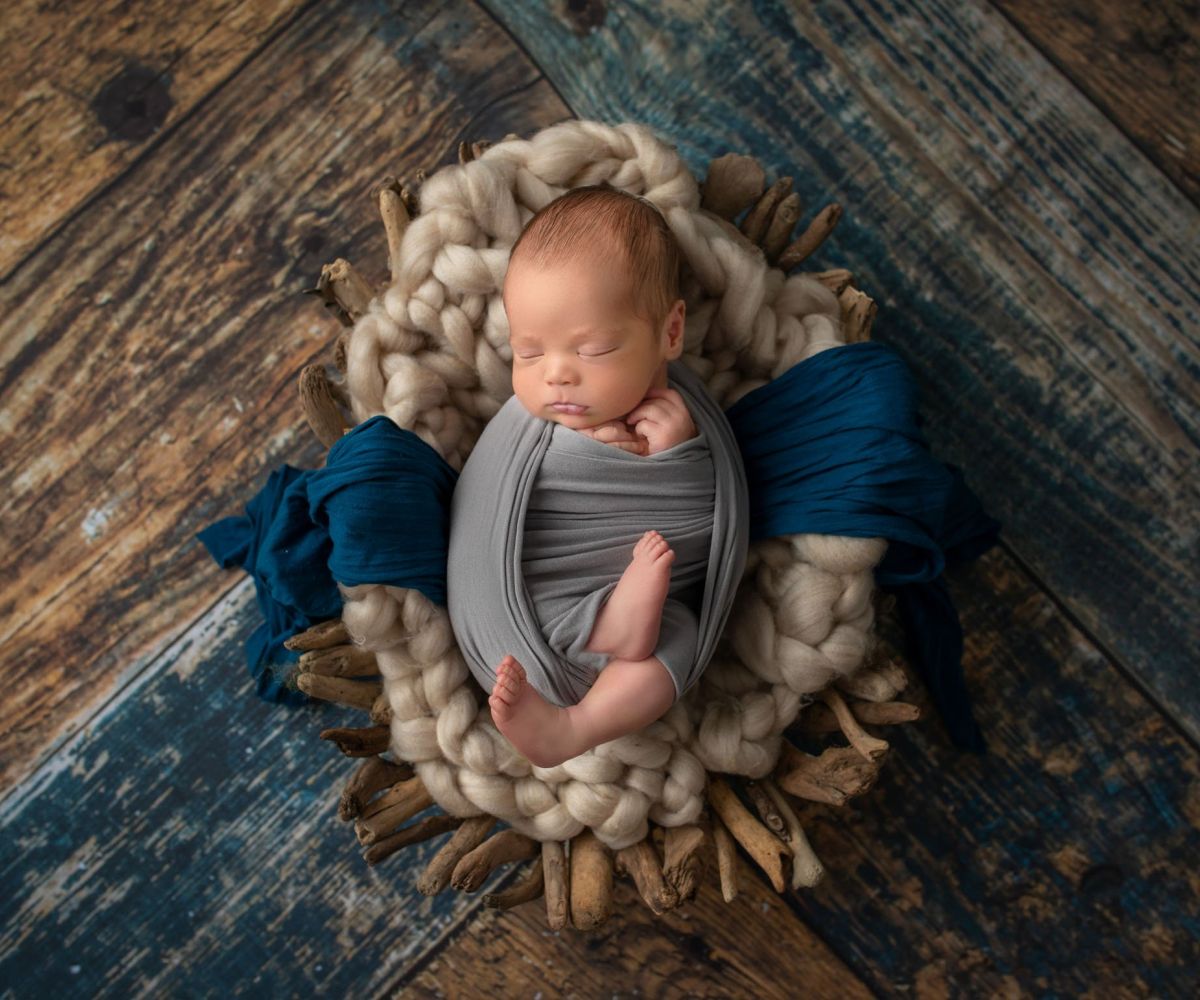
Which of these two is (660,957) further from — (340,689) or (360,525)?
(360,525)

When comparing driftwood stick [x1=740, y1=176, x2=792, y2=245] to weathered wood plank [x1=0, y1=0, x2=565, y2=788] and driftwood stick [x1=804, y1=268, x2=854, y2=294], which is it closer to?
driftwood stick [x1=804, y1=268, x2=854, y2=294]

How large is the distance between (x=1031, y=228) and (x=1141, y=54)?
10.4 inches

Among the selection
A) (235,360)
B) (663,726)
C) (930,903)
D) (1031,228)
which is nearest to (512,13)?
(235,360)

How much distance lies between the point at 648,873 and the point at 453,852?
19 cm

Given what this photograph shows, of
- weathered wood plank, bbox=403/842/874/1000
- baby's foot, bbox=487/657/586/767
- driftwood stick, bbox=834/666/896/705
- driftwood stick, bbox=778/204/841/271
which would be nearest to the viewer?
baby's foot, bbox=487/657/586/767

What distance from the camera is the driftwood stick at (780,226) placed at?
1115mm

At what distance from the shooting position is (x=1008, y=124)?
1.34m

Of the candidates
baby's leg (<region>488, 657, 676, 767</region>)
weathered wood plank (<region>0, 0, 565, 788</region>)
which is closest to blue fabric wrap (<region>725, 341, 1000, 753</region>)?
baby's leg (<region>488, 657, 676, 767</region>)

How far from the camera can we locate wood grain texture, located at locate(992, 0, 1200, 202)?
1.34 meters

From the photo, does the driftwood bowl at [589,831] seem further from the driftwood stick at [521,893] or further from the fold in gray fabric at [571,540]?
the fold in gray fabric at [571,540]

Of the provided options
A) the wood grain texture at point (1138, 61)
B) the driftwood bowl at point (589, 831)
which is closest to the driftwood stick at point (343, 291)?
the driftwood bowl at point (589, 831)

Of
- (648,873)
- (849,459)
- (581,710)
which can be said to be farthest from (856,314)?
(648,873)

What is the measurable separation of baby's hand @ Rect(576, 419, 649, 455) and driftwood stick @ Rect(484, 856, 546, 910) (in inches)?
16.7

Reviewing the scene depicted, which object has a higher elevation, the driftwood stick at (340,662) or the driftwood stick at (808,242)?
the driftwood stick at (340,662)
